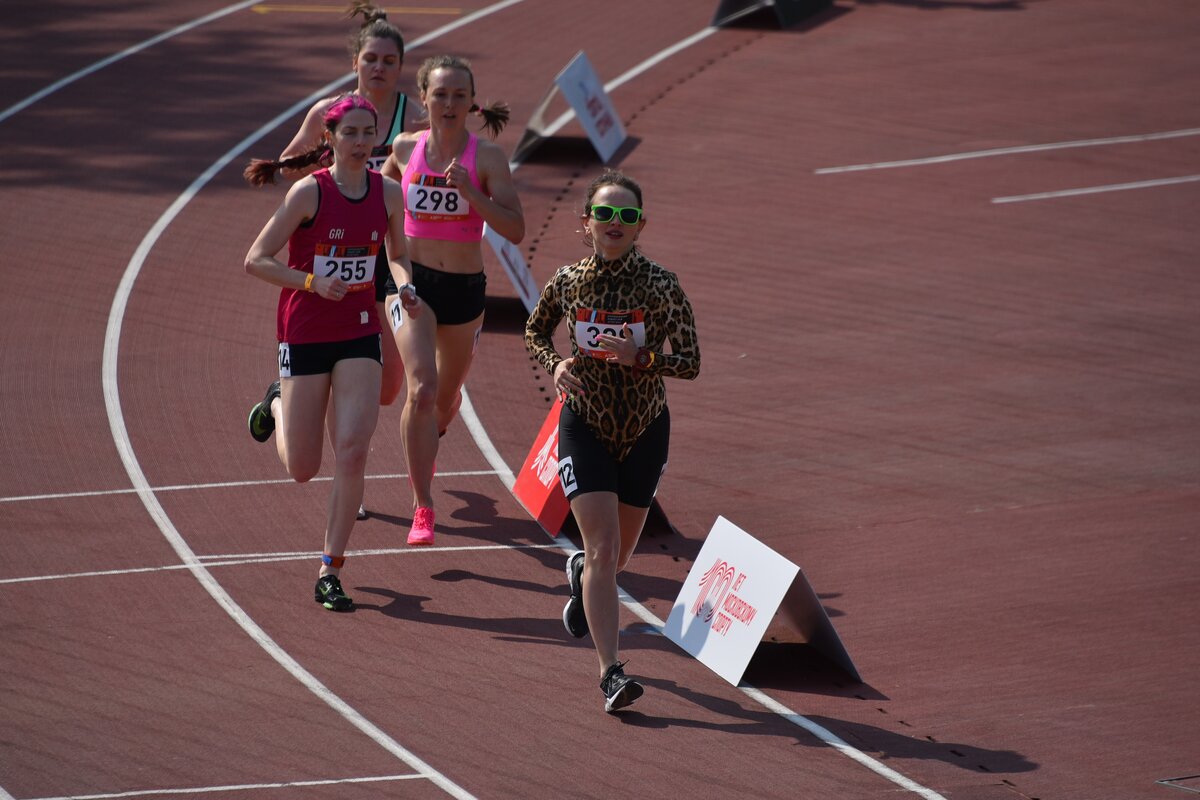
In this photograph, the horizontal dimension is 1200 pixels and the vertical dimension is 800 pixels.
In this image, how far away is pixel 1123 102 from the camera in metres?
19.0

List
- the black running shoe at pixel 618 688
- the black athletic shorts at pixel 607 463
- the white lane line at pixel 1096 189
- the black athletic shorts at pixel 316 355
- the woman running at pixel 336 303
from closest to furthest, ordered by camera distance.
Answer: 1. the black running shoe at pixel 618 688
2. the black athletic shorts at pixel 607 463
3. the woman running at pixel 336 303
4. the black athletic shorts at pixel 316 355
5. the white lane line at pixel 1096 189

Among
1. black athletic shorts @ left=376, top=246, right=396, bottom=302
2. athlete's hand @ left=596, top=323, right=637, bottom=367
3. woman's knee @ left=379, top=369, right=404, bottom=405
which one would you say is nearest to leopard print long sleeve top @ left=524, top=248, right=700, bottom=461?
athlete's hand @ left=596, top=323, right=637, bottom=367

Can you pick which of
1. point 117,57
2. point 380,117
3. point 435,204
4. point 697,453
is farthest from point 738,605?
point 117,57

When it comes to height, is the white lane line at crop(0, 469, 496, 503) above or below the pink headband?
below

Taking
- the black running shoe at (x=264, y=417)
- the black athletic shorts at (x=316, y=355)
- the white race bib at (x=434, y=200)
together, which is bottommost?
the black running shoe at (x=264, y=417)

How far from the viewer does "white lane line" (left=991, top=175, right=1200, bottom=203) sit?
52.8 ft

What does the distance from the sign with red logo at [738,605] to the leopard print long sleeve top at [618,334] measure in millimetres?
1047

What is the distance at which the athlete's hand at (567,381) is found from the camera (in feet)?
23.1

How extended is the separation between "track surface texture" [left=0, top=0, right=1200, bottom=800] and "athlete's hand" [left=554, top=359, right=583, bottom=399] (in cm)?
147

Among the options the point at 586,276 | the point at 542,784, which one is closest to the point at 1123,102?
the point at 586,276

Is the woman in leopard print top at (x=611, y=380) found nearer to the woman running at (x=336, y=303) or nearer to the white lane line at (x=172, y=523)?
the white lane line at (x=172, y=523)

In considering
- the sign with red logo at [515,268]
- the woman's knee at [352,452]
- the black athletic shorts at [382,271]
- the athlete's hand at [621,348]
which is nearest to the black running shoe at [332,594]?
the woman's knee at [352,452]

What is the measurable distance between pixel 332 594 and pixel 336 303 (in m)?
1.52

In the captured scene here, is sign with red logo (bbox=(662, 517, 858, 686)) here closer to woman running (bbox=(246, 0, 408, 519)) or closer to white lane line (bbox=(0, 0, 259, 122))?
woman running (bbox=(246, 0, 408, 519))
